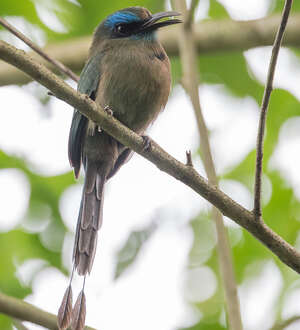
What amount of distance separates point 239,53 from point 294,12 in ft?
1.70

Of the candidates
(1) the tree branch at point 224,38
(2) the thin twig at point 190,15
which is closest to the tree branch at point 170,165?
(2) the thin twig at point 190,15

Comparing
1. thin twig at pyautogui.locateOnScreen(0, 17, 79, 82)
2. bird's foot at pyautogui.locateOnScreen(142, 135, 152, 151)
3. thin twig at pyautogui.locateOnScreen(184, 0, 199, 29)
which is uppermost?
thin twig at pyautogui.locateOnScreen(184, 0, 199, 29)

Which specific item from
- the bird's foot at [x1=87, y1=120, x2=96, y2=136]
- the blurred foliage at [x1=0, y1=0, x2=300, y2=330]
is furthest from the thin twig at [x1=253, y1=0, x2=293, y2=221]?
the bird's foot at [x1=87, y1=120, x2=96, y2=136]

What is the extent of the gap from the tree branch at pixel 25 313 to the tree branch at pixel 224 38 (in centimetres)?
210

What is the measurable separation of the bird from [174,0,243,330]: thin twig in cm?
19

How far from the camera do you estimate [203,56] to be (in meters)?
5.38

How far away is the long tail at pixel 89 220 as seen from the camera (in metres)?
3.98

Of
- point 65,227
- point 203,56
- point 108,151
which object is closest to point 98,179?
point 108,151

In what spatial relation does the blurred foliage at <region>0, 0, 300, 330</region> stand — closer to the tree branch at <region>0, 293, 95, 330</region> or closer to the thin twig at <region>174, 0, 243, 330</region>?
the thin twig at <region>174, 0, 243, 330</region>

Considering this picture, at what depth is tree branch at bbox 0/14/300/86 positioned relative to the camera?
196 inches

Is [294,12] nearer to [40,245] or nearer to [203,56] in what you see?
[203,56]

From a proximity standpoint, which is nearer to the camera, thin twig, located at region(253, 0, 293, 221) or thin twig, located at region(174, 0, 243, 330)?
thin twig, located at region(253, 0, 293, 221)

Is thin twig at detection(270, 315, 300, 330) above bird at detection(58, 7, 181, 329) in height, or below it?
below

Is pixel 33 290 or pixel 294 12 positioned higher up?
pixel 294 12
